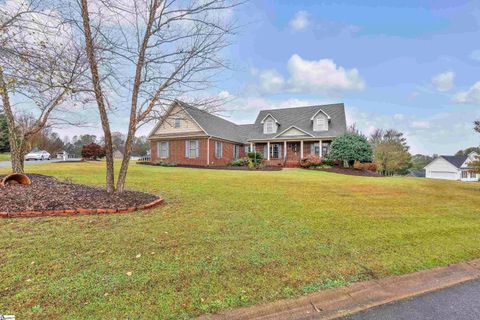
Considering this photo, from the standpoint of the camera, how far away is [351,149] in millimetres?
21141

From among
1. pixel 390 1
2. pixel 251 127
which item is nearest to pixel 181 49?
pixel 390 1

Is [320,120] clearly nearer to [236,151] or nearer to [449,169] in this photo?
[236,151]

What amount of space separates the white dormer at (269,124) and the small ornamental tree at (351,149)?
7.48 meters

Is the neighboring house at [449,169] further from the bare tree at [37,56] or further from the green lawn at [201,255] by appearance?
the bare tree at [37,56]

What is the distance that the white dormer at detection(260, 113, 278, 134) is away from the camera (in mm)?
27797

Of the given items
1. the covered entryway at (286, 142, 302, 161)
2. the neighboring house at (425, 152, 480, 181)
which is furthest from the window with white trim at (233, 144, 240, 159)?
the neighboring house at (425, 152, 480, 181)

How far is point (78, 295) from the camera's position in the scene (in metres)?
2.58

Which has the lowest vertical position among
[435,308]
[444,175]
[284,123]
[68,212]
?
[444,175]

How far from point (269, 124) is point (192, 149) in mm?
9094

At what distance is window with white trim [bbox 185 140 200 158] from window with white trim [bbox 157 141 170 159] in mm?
2333

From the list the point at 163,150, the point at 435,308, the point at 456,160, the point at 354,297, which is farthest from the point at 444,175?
the point at 354,297

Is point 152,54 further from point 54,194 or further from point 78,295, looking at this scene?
point 78,295

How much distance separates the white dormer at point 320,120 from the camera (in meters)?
25.5

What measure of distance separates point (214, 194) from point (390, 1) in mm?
10902
